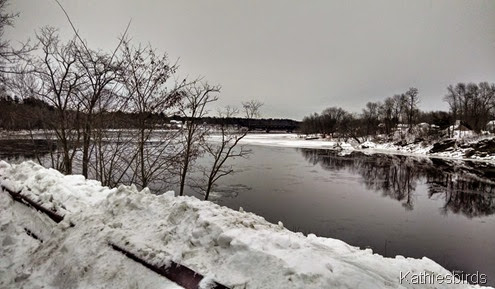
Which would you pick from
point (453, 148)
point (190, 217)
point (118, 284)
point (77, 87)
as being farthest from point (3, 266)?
point (453, 148)

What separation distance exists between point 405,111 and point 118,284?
70.6 m

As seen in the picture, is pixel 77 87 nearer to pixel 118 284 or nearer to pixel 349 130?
pixel 118 284

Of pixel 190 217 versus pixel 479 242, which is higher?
pixel 190 217

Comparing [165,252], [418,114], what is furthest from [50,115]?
[418,114]

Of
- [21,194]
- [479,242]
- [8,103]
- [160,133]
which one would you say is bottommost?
[479,242]

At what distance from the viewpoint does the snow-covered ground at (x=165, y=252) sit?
271 centimetres

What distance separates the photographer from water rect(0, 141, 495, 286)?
925cm

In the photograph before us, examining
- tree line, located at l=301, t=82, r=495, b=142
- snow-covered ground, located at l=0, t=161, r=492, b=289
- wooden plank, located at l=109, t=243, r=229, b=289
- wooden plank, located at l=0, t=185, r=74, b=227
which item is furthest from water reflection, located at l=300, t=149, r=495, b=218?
tree line, located at l=301, t=82, r=495, b=142

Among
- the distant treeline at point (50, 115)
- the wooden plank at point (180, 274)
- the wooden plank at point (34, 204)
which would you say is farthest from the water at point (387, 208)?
the wooden plank at point (34, 204)

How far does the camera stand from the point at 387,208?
13.8 metres

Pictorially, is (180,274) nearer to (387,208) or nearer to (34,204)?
(34,204)

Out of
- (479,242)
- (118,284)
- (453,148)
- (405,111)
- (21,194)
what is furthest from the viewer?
(405,111)

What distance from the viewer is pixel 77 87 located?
27.8 ft

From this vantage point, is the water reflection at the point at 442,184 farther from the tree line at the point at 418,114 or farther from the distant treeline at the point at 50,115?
the tree line at the point at 418,114
